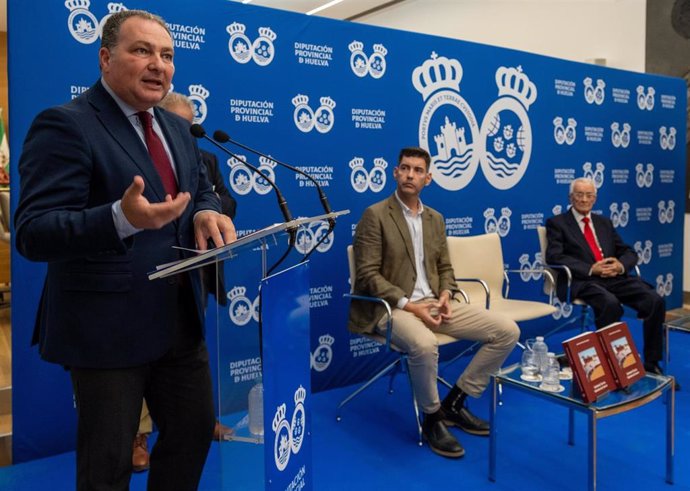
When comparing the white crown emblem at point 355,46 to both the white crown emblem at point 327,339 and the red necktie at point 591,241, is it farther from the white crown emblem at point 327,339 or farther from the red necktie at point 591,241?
the red necktie at point 591,241

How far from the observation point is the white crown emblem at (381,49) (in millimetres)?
3980

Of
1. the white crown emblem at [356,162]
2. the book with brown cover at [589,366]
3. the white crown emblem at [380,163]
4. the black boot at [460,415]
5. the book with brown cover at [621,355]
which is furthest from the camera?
the white crown emblem at [380,163]

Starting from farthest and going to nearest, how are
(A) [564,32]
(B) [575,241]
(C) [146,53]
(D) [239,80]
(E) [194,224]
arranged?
(A) [564,32]
(B) [575,241]
(D) [239,80]
(E) [194,224]
(C) [146,53]

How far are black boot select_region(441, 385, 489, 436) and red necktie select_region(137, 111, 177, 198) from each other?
213cm

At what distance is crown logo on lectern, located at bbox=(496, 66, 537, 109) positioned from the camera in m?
4.70

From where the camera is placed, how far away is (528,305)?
3967mm

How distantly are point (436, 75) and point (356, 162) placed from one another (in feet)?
3.20

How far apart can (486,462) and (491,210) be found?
2.34 m

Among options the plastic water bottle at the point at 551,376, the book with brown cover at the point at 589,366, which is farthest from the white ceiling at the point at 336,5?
the book with brown cover at the point at 589,366

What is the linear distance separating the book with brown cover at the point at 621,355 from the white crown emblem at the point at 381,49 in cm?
237

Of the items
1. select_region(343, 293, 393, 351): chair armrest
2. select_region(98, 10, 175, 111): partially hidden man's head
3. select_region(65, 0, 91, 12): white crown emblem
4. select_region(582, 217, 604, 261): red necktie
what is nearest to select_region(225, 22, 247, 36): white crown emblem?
select_region(65, 0, 91, 12): white crown emblem

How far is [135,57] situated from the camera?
1.42m

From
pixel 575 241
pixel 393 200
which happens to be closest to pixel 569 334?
pixel 575 241

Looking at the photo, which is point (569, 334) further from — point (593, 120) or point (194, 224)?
point (194, 224)
